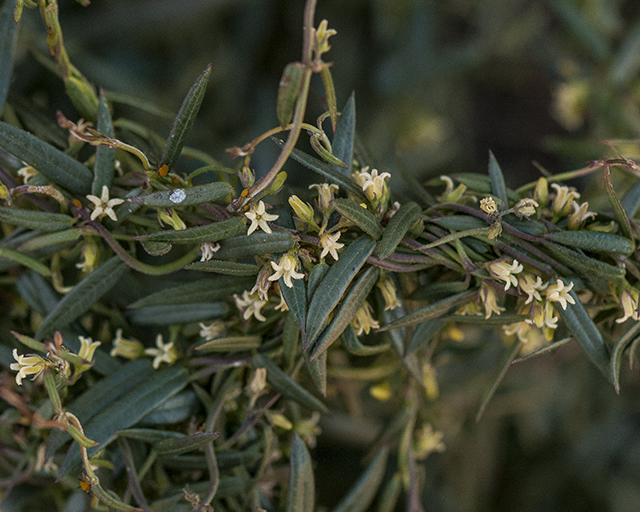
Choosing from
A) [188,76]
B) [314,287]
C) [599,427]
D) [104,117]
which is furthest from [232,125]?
[599,427]

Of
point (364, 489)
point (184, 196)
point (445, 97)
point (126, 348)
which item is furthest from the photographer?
point (445, 97)

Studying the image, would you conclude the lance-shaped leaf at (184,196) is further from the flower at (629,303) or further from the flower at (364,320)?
the flower at (629,303)

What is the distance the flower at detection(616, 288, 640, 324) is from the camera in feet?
1.39

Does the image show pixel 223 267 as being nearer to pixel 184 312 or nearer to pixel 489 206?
pixel 184 312

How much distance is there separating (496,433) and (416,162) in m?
0.66

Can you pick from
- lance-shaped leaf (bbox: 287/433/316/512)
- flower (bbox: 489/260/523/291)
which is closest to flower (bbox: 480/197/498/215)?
flower (bbox: 489/260/523/291)

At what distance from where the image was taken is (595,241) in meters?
0.42

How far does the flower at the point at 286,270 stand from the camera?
396 mm

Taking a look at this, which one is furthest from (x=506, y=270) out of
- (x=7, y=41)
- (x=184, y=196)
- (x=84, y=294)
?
(x=7, y=41)

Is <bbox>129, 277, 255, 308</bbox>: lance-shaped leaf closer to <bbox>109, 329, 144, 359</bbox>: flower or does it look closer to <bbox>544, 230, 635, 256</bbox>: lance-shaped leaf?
<bbox>109, 329, 144, 359</bbox>: flower

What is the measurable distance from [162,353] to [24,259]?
0.49 ft

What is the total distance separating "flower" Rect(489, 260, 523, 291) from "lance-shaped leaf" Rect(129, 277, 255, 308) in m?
0.21

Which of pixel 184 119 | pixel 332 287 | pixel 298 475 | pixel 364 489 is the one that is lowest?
pixel 364 489

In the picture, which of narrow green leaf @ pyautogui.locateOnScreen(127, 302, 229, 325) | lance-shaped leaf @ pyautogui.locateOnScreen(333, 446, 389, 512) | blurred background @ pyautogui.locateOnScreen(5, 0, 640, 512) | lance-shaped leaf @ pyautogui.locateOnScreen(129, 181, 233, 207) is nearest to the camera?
lance-shaped leaf @ pyautogui.locateOnScreen(129, 181, 233, 207)
